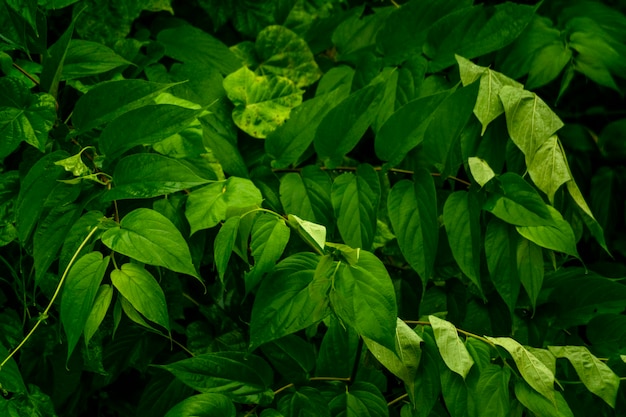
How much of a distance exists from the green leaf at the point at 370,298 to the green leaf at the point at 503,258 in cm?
28

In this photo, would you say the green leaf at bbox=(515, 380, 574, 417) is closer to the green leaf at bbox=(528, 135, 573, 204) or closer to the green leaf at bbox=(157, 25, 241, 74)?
the green leaf at bbox=(528, 135, 573, 204)

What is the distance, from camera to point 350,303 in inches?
27.7

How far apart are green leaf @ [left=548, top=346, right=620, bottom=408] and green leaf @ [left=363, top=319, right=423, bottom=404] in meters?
0.20

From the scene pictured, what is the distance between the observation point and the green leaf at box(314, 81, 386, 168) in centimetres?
97

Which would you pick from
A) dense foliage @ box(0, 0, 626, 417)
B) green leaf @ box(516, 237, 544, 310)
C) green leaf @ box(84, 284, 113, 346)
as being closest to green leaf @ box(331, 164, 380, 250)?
dense foliage @ box(0, 0, 626, 417)

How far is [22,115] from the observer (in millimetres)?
879

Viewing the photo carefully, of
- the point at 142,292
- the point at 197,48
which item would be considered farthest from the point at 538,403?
the point at 197,48

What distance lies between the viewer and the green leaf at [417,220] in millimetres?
934

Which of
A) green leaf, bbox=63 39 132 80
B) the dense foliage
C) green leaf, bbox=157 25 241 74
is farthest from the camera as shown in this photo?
green leaf, bbox=157 25 241 74

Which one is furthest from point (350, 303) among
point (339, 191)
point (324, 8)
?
point (324, 8)

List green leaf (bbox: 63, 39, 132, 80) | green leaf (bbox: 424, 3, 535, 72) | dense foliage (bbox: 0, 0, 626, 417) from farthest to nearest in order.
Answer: green leaf (bbox: 424, 3, 535, 72) → green leaf (bbox: 63, 39, 132, 80) → dense foliage (bbox: 0, 0, 626, 417)

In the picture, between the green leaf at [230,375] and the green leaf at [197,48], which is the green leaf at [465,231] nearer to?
the green leaf at [230,375]

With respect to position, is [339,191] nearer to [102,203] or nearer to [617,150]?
[102,203]

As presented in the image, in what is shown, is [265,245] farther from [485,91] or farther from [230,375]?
[485,91]
